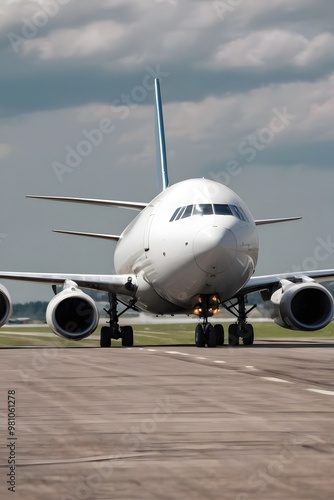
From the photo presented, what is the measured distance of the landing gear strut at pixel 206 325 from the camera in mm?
27203

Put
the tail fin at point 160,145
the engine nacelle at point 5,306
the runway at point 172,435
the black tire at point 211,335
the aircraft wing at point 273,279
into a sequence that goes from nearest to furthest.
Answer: the runway at point 172,435 < the black tire at point 211,335 < the engine nacelle at point 5,306 < the aircraft wing at point 273,279 < the tail fin at point 160,145

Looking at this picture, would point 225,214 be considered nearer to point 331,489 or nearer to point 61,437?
point 61,437

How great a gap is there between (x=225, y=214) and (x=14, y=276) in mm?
8113

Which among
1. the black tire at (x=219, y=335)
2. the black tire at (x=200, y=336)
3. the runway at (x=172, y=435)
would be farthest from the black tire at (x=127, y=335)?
the runway at (x=172, y=435)

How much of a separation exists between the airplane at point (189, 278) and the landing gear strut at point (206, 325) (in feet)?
0.08

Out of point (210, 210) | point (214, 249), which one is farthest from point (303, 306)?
point (214, 249)

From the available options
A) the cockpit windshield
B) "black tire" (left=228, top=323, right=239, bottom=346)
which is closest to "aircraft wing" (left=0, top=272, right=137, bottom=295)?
"black tire" (left=228, top=323, right=239, bottom=346)

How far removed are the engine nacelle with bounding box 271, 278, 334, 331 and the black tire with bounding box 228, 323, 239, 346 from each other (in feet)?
4.70

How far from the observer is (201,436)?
323 inches

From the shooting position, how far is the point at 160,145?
1786 inches

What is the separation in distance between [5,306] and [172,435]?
2200cm

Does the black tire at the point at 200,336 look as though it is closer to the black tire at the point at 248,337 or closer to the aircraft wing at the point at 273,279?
the aircraft wing at the point at 273,279

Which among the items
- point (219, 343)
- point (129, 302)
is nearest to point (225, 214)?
point (219, 343)

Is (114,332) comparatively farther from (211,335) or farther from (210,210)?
(210,210)
